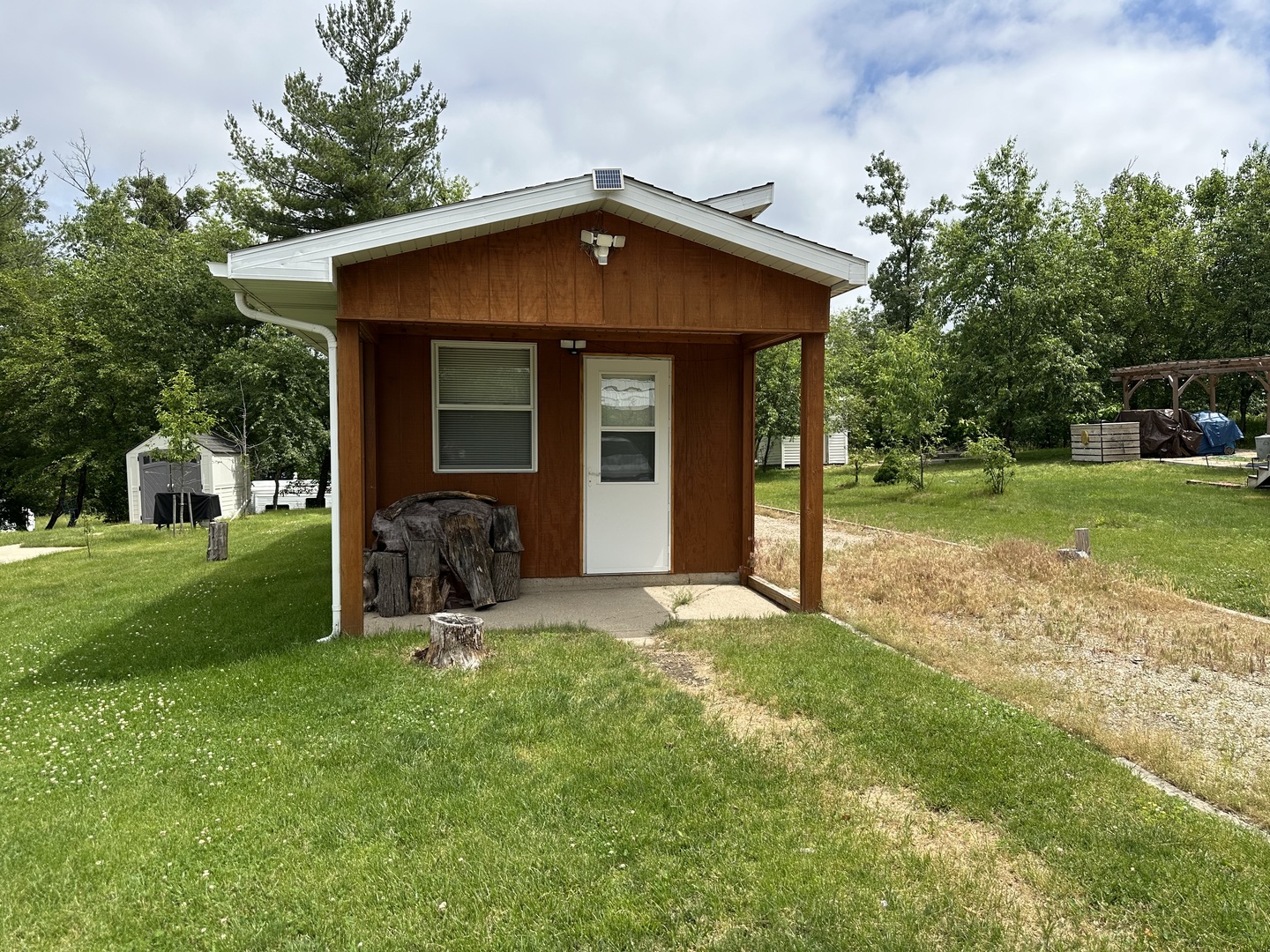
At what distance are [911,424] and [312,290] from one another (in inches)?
517

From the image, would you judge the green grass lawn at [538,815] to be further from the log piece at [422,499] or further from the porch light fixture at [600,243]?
the porch light fixture at [600,243]

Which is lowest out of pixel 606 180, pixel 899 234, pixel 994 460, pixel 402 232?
pixel 994 460

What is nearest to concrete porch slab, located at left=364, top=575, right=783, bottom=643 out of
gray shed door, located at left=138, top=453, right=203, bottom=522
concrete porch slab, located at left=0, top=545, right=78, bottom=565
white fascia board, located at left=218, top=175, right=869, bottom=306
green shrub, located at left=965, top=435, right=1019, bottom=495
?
white fascia board, located at left=218, top=175, right=869, bottom=306

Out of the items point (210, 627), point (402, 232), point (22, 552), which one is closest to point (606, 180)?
point (402, 232)

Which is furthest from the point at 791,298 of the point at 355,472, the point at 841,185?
the point at 841,185

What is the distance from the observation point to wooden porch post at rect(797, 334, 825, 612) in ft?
19.0

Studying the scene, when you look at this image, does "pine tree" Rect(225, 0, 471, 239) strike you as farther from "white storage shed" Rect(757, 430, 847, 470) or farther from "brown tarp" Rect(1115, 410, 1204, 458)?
"brown tarp" Rect(1115, 410, 1204, 458)

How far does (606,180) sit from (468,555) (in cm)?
309

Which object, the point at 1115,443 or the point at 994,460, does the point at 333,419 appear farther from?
the point at 1115,443

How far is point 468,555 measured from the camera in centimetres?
614

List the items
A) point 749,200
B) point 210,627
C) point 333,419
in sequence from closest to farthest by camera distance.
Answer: point 333,419 → point 210,627 → point 749,200

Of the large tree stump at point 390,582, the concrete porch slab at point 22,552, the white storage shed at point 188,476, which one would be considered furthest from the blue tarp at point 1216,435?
the concrete porch slab at point 22,552

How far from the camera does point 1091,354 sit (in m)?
23.5

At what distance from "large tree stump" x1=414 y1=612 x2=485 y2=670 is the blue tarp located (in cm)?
2051
